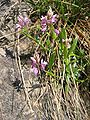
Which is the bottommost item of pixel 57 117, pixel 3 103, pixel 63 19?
pixel 57 117

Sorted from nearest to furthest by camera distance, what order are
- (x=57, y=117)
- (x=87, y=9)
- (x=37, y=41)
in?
(x=57, y=117), (x=37, y=41), (x=87, y=9)

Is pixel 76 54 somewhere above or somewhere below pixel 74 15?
below

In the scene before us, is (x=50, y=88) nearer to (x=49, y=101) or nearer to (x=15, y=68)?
(x=49, y=101)

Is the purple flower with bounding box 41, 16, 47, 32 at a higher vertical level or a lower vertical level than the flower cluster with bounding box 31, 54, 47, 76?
higher

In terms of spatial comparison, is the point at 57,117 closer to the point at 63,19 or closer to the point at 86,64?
the point at 86,64

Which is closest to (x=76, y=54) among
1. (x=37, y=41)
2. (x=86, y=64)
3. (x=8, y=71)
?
(x=86, y=64)

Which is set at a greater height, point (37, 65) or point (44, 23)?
point (44, 23)

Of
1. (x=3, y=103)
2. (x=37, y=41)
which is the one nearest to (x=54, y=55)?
(x=37, y=41)

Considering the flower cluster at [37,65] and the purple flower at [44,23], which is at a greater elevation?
the purple flower at [44,23]

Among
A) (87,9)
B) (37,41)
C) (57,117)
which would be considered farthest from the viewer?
(87,9)

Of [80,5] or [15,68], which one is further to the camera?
[80,5]
